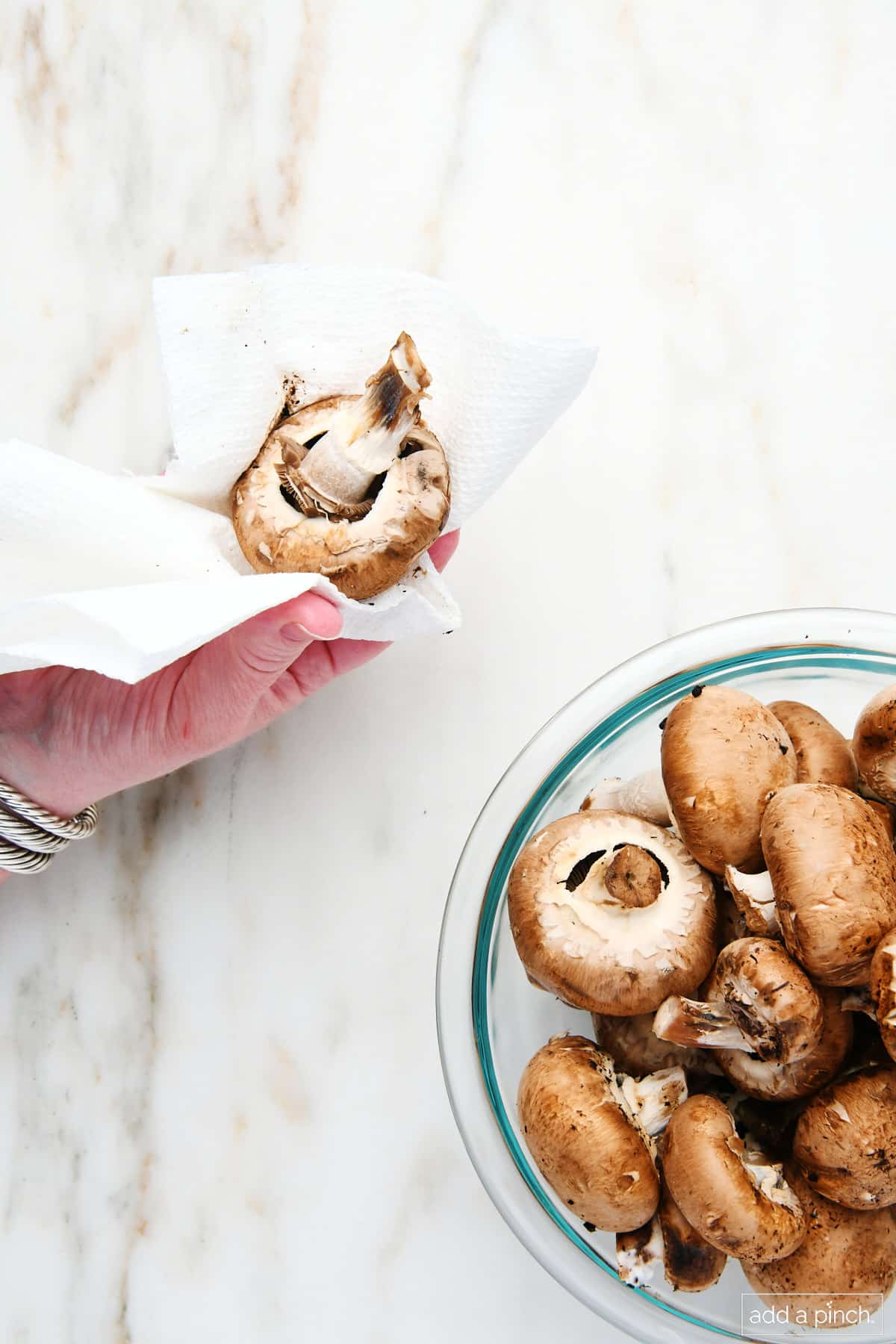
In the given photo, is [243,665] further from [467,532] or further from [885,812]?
[885,812]

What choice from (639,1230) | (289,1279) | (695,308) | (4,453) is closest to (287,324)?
(4,453)

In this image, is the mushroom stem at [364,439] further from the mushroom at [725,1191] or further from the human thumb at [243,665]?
the mushroom at [725,1191]

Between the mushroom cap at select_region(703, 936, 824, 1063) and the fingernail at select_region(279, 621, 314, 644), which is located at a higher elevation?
the fingernail at select_region(279, 621, 314, 644)

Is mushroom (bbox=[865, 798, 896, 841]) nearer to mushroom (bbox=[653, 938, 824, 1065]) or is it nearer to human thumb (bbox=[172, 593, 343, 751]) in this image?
mushroom (bbox=[653, 938, 824, 1065])

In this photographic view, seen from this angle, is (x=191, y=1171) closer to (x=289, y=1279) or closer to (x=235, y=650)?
(x=289, y=1279)

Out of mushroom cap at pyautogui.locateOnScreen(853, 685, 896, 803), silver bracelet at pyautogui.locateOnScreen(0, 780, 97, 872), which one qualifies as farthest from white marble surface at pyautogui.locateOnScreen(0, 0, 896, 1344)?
mushroom cap at pyautogui.locateOnScreen(853, 685, 896, 803)

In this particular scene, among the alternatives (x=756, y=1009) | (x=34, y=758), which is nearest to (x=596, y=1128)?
(x=756, y=1009)
